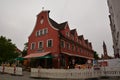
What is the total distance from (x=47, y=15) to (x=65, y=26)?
4679mm

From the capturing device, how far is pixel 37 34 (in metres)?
35.7

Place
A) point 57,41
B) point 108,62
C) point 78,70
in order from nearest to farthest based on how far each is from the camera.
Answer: point 78,70, point 108,62, point 57,41

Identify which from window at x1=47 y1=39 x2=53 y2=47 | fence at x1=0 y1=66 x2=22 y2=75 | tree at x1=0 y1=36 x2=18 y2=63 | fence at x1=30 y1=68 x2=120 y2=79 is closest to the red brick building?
window at x1=47 y1=39 x2=53 y2=47

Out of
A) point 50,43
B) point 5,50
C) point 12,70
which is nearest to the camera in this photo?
point 12,70

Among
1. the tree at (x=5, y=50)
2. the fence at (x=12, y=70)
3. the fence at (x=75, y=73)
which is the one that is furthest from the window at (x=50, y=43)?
the tree at (x=5, y=50)

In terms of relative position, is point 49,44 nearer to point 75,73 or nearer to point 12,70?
point 12,70

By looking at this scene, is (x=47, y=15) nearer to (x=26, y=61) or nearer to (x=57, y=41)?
(x=57, y=41)

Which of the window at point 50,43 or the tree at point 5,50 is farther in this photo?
the tree at point 5,50

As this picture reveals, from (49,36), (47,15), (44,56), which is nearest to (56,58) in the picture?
(44,56)

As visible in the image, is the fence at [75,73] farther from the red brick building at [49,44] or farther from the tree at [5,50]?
the tree at [5,50]

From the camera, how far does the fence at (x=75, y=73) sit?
18609mm

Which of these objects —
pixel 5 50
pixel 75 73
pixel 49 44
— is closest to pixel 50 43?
pixel 49 44

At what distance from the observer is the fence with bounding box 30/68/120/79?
18.6m

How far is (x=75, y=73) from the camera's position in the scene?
61.1 ft
